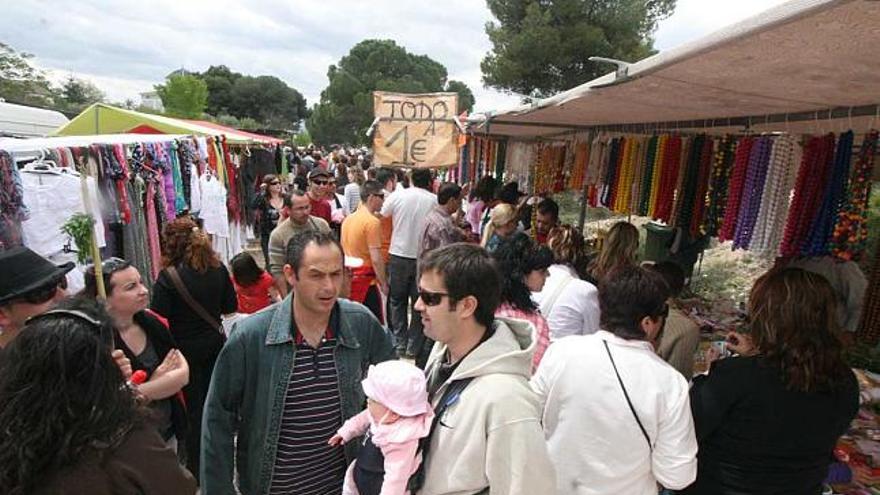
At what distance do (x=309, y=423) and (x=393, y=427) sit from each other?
0.62 meters

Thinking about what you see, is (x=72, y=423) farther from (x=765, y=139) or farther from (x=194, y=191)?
(x=194, y=191)

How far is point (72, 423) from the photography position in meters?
1.21

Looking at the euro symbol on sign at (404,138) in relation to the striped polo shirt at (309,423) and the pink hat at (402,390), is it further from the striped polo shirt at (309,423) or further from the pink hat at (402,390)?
the pink hat at (402,390)

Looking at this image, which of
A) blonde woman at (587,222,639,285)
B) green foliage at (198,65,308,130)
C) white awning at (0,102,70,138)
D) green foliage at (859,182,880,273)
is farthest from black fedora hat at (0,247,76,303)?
green foliage at (198,65,308,130)

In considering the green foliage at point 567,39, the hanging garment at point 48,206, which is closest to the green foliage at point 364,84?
the green foliage at point 567,39

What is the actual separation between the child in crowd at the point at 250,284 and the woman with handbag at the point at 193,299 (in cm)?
65

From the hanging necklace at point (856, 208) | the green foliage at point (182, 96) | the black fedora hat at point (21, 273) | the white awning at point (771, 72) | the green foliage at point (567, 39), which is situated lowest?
the black fedora hat at point (21, 273)

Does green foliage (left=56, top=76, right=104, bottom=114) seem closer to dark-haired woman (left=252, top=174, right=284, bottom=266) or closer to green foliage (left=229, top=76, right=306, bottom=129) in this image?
green foliage (left=229, top=76, right=306, bottom=129)

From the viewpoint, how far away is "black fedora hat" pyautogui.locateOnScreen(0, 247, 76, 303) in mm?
1968

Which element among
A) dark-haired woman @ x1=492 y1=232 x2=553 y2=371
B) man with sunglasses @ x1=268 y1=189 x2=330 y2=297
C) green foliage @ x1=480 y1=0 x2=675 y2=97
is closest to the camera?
dark-haired woman @ x1=492 y1=232 x2=553 y2=371

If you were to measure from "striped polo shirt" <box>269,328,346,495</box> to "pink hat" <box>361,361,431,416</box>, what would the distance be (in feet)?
1.63

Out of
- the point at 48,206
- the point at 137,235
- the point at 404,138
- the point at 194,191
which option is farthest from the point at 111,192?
the point at 404,138

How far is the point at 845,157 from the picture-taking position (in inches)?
110

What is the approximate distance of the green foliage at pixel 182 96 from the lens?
33.6m
